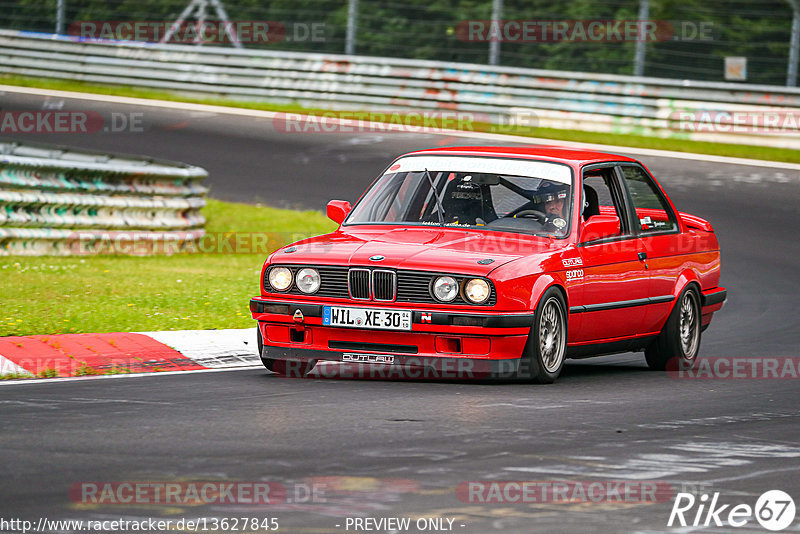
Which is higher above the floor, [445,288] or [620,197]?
[620,197]

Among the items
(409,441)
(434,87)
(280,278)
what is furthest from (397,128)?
(409,441)

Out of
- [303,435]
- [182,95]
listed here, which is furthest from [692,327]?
[182,95]

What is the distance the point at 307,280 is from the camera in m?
8.83

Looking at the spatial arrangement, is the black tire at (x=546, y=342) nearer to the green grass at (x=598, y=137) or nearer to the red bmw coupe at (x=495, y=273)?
the red bmw coupe at (x=495, y=273)

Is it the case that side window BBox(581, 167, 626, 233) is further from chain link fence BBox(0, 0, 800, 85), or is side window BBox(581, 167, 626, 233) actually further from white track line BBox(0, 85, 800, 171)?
chain link fence BBox(0, 0, 800, 85)

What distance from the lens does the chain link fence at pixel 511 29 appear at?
80.1 feet

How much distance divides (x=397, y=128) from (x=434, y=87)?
1141 mm

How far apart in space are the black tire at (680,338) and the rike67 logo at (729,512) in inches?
182

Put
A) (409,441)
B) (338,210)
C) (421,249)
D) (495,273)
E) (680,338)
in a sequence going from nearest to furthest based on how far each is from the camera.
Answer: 1. (409,441)
2. (495,273)
3. (421,249)
4. (338,210)
5. (680,338)

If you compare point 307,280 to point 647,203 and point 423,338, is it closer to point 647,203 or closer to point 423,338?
point 423,338

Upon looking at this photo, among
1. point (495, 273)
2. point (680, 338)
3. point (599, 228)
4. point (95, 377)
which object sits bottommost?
point (95, 377)

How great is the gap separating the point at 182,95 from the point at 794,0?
12.1m

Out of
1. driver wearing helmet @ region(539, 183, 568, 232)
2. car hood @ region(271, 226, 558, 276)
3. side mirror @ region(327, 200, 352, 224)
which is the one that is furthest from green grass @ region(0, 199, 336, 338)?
driver wearing helmet @ region(539, 183, 568, 232)

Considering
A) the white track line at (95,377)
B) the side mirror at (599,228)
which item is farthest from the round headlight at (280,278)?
the side mirror at (599,228)
